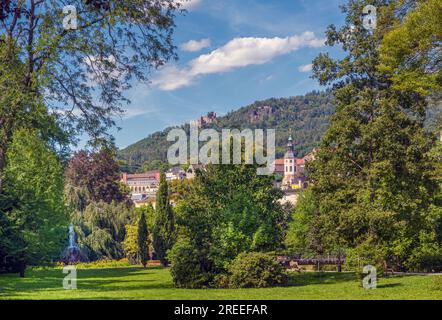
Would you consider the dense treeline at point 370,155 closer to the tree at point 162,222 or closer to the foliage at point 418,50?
the foliage at point 418,50

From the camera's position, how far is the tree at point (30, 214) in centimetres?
2596

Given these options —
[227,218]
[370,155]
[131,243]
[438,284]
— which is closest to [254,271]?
[227,218]

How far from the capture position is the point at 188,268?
2455 cm

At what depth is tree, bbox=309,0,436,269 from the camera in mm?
25406

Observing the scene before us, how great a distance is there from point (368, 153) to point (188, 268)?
10341 mm

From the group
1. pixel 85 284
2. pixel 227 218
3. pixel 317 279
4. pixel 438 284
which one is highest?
pixel 227 218

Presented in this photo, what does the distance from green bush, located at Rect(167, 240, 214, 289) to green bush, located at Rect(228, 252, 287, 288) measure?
1.45m

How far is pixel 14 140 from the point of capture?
15.5m

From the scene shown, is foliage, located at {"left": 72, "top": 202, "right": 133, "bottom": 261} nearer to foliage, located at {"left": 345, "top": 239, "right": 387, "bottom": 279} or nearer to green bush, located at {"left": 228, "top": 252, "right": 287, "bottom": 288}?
green bush, located at {"left": 228, "top": 252, "right": 287, "bottom": 288}

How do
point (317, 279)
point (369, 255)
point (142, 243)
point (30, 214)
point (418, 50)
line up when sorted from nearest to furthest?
point (418, 50)
point (369, 255)
point (30, 214)
point (317, 279)
point (142, 243)

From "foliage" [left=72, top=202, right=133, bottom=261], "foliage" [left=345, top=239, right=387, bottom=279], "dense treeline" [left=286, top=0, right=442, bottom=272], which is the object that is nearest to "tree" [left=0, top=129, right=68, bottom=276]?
"dense treeline" [left=286, top=0, right=442, bottom=272]

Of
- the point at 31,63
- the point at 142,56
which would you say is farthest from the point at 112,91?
the point at 31,63

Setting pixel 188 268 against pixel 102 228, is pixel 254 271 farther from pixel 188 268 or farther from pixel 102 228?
pixel 102 228
